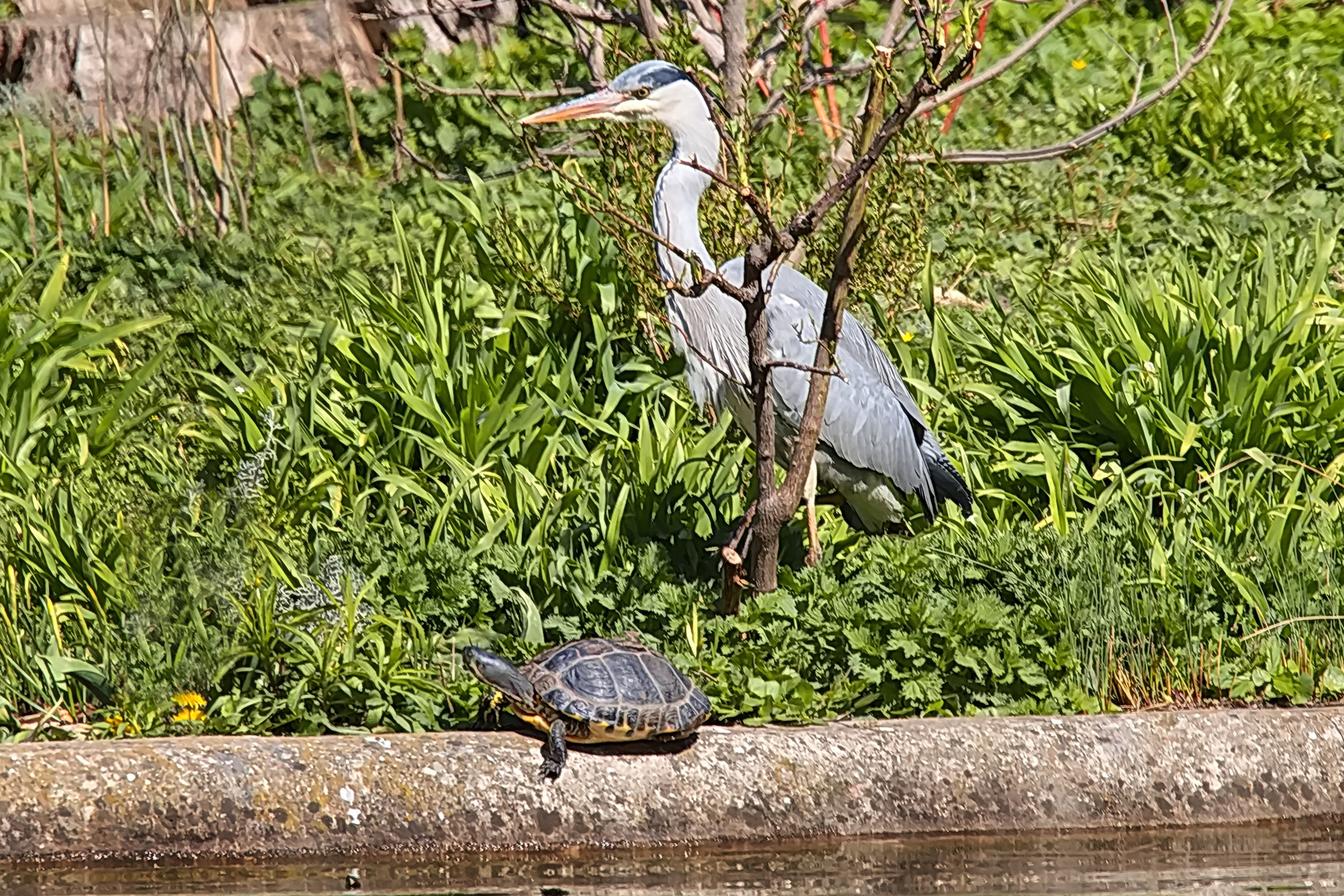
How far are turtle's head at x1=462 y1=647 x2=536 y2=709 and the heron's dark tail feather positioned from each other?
205cm

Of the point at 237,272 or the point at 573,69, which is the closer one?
the point at 237,272

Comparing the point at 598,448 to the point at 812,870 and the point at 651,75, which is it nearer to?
the point at 651,75

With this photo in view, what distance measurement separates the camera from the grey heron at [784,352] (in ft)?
18.0

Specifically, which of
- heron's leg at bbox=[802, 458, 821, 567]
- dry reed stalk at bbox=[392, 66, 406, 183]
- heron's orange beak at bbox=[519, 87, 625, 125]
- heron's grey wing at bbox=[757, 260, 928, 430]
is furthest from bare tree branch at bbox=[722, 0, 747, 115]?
dry reed stalk at bbox=[392, 66, 406, 183]

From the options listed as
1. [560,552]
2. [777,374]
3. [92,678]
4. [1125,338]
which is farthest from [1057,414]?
[92,678]

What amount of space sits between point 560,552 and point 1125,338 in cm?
228

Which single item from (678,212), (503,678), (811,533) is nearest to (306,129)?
(678,212)

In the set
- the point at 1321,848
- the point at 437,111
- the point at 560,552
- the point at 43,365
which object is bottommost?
the point at 1321,848

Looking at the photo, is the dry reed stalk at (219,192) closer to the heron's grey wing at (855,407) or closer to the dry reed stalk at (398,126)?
the dry reed stalk at (398,126)

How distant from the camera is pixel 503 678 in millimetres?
3936

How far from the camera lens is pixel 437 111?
Answer: 28.5 ft

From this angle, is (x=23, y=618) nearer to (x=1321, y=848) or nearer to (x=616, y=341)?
(x=616, y=341)

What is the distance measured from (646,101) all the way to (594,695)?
2.37 metres

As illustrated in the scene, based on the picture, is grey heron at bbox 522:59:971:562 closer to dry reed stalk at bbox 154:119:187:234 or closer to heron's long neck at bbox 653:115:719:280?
heron's long neck at bbox 653:115:719:280
